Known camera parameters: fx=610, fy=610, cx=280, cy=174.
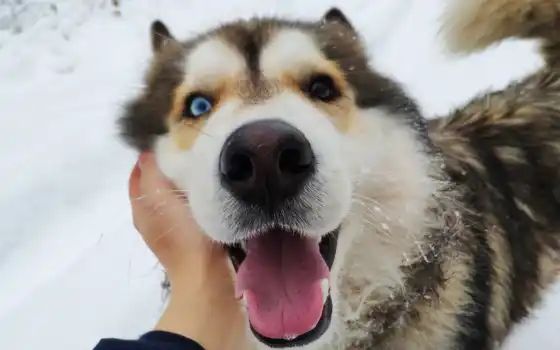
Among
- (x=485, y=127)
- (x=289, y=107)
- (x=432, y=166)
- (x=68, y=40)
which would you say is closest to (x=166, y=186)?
(x=289, y=107)

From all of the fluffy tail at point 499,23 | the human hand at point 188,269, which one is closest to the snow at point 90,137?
the fluffy tail at point 499,23

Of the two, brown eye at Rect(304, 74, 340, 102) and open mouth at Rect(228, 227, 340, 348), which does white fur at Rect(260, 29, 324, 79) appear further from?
open mouth at Rect(228, 227, 340, 348)

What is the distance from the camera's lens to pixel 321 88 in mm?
1229

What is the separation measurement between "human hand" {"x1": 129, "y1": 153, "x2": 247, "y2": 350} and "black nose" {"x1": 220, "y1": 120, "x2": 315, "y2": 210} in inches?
9.2

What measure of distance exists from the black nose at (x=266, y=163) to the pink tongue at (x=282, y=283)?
0.13m

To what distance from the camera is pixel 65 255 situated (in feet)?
7.04

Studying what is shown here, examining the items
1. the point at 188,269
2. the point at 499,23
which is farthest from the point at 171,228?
the point at 499,23

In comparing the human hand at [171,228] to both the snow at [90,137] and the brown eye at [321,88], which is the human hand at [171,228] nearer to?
the brown eye at [321,88]

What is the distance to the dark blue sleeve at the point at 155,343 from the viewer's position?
1023 millimetres

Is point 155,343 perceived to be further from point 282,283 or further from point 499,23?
point 499,23

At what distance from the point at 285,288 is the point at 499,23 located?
1.15 metres

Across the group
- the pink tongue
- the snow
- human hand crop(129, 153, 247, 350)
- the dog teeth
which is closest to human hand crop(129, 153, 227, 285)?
human hand crop(129, 153, 247, 350)

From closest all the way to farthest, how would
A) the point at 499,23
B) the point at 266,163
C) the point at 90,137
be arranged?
1. the point at 266,163
2. the point at 499,23
3. the point at 90,137

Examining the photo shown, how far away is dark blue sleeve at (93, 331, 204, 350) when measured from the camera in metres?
1.02
